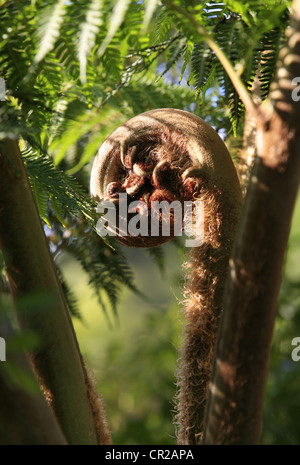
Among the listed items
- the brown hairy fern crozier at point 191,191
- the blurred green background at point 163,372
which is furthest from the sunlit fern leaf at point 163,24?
the blurred green background at point 163,372

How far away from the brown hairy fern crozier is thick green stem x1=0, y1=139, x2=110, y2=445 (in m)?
0.18

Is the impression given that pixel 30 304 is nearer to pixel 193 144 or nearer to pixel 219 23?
pixel 193 144

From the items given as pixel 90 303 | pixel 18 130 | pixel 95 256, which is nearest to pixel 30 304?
pixel 18 130

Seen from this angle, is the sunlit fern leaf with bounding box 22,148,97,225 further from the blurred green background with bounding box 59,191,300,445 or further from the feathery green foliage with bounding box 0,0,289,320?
the blurred green background with bounding box 59,191,300,445

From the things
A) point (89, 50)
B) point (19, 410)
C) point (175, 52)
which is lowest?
point (19, 410)

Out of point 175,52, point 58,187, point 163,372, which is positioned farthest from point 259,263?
point 163,372

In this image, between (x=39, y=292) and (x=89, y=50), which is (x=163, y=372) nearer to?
(x=39, y=292)

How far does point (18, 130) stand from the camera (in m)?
0.57

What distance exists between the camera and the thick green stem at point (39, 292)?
0.66 m

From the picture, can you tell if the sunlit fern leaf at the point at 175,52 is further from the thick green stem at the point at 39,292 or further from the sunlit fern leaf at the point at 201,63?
the thick green stem at the point at 39,292

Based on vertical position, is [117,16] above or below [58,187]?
above

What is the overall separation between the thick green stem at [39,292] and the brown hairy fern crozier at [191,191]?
0.18 metres

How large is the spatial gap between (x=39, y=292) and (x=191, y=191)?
0.30 meters

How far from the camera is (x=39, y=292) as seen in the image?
0.64 m
